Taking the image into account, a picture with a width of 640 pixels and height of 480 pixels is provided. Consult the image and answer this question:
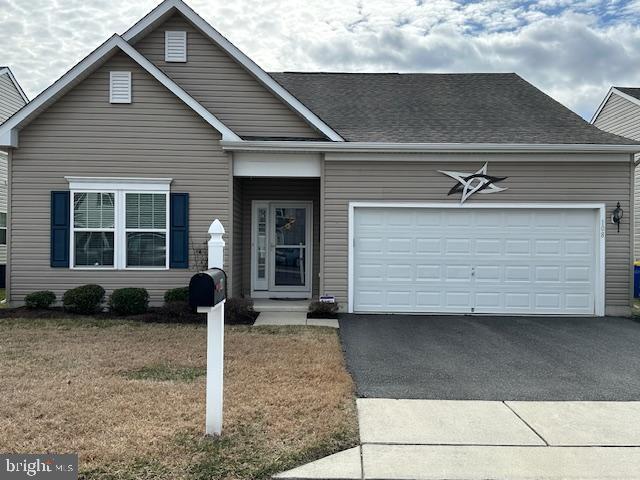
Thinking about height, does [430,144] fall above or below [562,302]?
above

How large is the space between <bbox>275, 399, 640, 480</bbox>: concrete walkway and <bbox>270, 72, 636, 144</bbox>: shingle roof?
6.69 metres

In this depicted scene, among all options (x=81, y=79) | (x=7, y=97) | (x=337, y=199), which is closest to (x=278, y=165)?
(x=337, y=199)

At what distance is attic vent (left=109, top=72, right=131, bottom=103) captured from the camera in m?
10.3

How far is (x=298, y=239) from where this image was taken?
1258cm

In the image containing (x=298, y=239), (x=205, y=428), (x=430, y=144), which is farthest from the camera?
(x=298, y=239)

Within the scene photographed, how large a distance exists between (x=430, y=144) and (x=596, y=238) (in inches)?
161

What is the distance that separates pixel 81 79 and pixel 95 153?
59.8 inches

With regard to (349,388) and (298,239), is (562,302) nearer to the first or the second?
(298,239)

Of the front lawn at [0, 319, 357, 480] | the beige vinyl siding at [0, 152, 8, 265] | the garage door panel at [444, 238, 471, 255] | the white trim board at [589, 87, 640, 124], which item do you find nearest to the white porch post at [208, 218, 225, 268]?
the front lawn at [0, 319, 357, 480]

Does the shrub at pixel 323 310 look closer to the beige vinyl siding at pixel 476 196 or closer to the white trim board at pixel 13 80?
the beige vinyl siding at pixel 476 196

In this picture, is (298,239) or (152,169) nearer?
(152,169)

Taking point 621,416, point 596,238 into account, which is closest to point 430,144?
point 596,238

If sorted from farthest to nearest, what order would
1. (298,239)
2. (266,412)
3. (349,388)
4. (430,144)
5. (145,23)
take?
(298,239)
(145,23)
(430,144)
(349,388)
(266,412)

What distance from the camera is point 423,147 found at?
10164mm
